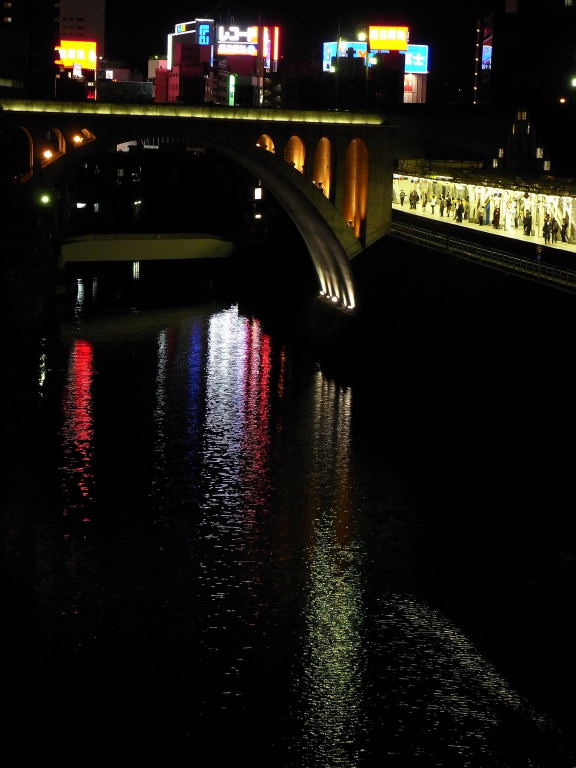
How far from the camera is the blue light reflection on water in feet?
49.4

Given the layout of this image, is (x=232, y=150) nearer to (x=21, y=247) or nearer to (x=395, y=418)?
(x=21, y=247)

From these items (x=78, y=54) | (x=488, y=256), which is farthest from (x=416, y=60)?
(x=78, y=54)

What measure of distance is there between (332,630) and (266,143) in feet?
88.4

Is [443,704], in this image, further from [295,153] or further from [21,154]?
[295,153]

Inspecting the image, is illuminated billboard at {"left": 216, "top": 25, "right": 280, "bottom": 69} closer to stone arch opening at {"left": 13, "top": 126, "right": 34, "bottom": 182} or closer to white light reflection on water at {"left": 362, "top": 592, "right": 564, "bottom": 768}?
stone arch opening at {"left": 13, "top": 126, "right": 34, "bottom": 182}

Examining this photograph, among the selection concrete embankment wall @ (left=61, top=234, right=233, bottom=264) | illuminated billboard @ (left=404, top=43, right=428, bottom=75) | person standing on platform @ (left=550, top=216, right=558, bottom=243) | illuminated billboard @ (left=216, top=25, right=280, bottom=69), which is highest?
illuminated billboard @ (left=216, top=25, right=280, bottom=69)

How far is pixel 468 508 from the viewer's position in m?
23.0

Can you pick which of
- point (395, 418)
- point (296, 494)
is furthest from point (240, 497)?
point (395, 418)

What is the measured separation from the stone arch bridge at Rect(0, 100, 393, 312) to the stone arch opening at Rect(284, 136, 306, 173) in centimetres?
4

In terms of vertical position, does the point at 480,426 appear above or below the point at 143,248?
below

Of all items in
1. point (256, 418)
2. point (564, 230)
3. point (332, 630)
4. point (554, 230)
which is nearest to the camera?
point (332, 630)

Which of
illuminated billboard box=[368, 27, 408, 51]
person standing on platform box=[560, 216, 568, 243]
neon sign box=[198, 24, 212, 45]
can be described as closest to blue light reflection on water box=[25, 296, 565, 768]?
person standing on platform box=[560, 216, 568, 243]

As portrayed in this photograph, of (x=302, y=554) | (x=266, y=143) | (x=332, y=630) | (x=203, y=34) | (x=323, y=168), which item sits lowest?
(x=332, y=630)

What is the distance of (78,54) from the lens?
112 meters
